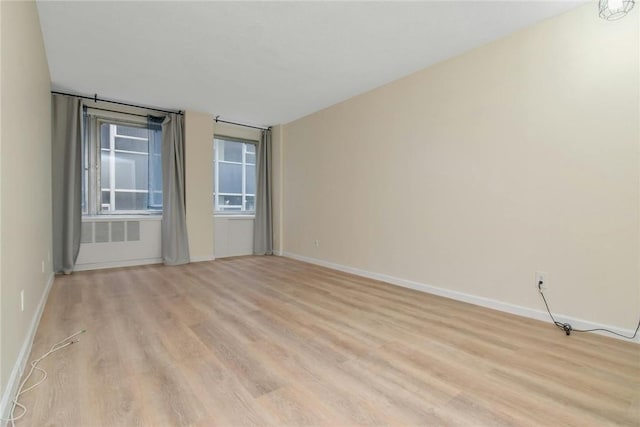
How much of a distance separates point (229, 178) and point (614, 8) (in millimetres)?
5399

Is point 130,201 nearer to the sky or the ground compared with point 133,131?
nearer to the ground

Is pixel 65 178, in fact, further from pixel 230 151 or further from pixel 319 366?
pixel 319 366

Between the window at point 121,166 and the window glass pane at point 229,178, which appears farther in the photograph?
the window glass pane at point 229,178

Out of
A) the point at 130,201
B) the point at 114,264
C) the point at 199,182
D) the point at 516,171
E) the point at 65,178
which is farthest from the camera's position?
the point at 199,182

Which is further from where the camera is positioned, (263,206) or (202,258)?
(263,206)

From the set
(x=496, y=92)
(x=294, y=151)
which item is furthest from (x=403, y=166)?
(x=294, y=151)

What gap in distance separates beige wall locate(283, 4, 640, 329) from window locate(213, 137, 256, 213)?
8.67ft

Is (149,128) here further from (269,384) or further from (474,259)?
(474,259)

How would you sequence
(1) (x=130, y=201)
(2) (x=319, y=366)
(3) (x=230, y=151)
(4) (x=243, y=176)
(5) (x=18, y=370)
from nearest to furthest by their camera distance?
(5) (x=18, y=370), (2) (x=319, y=366), (1) (x=130, y=201), (3) (x=230, y=151), (4) (x=243, y=176)

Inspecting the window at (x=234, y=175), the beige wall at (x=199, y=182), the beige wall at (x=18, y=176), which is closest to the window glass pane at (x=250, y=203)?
the window at (x=234, y=175)

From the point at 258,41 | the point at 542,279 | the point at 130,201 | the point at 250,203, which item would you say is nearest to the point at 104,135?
the point at 130,201

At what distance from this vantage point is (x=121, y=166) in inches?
183

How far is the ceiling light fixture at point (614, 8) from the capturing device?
2080 millimetres

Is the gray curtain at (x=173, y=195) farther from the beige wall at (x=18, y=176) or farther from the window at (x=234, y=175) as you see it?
the beige wall at (x=18, y=176)
